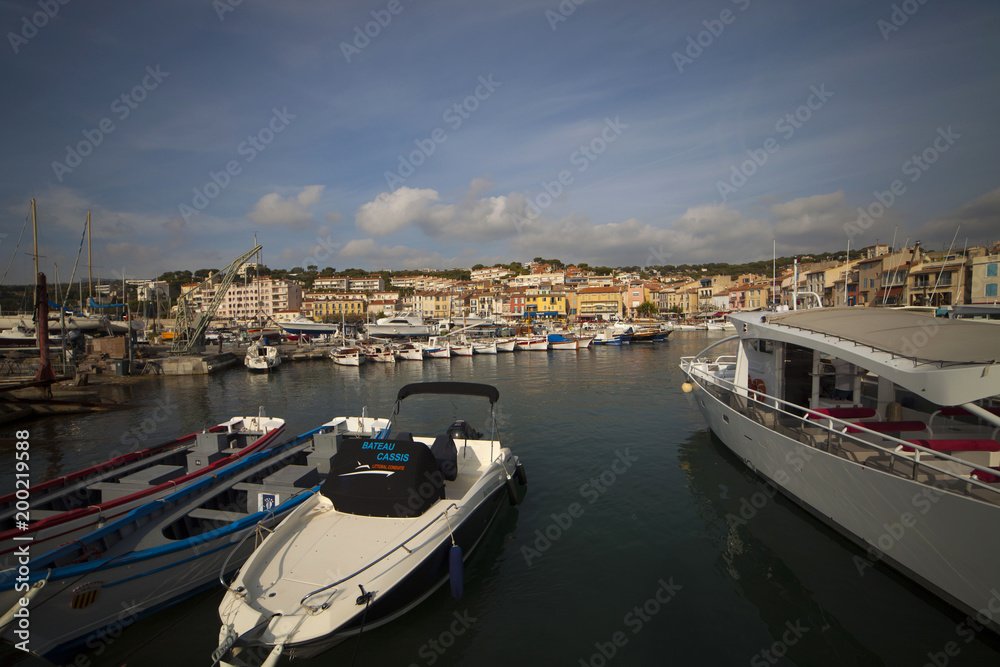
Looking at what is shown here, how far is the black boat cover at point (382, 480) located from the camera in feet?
18.2

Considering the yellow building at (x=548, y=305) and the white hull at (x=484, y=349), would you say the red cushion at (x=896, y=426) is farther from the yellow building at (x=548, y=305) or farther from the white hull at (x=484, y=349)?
the yellow building at (x=548, y=305)

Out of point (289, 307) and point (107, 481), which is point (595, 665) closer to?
point (107, 481)

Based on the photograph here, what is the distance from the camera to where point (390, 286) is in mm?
134375

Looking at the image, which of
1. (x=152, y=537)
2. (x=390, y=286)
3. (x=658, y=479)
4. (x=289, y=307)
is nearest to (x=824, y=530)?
(x=658, y=479)

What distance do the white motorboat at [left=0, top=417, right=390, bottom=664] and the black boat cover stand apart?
1.04 metres

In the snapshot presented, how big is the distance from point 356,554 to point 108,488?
499cm

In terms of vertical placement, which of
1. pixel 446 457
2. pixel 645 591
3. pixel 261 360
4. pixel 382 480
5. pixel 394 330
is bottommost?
pixel 261 360

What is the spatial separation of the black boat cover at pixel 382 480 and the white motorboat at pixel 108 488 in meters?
3.19

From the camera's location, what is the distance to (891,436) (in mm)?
6379

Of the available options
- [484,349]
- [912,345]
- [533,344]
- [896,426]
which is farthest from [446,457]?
[533,344]

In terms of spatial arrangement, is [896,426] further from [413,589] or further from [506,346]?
[506,346]

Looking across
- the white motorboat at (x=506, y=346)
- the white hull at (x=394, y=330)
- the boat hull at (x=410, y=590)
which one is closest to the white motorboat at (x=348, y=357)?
the white motorboat at (x=506, y=346)

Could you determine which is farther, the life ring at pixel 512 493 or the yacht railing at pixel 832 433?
the life ring at pixel 512 493

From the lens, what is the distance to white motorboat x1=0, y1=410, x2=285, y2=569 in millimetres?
5570
